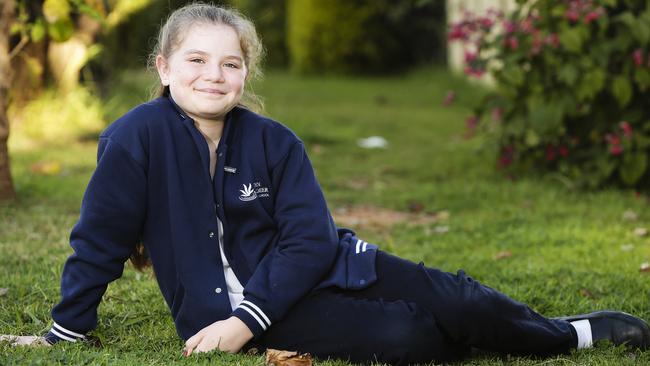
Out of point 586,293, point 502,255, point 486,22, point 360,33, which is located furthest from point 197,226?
point 360,33

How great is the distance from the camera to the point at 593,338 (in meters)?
2.95

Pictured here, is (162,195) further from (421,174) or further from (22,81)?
(22,81)

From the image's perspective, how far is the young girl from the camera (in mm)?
2670

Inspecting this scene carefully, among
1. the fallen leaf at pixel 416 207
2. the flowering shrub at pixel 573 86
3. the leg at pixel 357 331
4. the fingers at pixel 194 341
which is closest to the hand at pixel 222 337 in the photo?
the fingers at pixel 194 341

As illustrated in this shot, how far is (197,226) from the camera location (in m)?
2.70

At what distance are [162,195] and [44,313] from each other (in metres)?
0.81

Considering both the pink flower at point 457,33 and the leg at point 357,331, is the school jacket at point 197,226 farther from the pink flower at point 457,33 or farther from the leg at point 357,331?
the pink flower at point 457,33

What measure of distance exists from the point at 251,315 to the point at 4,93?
284cm

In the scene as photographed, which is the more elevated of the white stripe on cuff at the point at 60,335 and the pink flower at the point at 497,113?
the pink flower at the point at 497,113

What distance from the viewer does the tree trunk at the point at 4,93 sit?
4.84 meters

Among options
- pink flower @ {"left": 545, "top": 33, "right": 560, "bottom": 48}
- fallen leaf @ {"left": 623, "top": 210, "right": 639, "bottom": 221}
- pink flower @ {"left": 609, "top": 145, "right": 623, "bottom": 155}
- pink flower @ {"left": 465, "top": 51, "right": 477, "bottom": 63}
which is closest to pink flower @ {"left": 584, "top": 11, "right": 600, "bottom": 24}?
pink flower @ {"left": 545, "top": 33, "right": 560, "bottom": 48}

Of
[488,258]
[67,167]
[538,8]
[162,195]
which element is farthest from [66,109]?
[162,195]

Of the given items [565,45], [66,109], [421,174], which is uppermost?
[565,45]

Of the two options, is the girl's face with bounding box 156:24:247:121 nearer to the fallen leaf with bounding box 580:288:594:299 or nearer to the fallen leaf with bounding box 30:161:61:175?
the fallen leaf with bounding box 580:288:594:299
